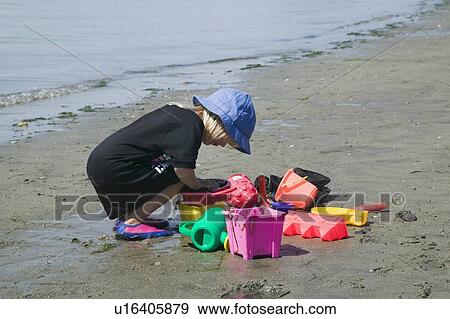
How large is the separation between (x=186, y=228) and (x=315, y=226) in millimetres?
809

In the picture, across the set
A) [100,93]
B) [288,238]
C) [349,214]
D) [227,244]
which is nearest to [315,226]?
[288,238]

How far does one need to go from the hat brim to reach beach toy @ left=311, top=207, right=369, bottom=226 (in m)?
0.67

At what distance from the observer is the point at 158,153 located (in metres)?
5.15

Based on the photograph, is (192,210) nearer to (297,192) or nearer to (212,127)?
(212,127)

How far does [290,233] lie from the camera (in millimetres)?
5133

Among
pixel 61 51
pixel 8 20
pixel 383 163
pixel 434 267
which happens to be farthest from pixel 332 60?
pixel 434 267

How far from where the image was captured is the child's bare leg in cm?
520

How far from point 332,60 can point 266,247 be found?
32.3 ft

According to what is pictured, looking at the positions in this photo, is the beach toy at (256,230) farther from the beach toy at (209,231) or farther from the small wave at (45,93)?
the small wave at (45,93)

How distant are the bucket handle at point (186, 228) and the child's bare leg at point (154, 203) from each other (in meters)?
0.21

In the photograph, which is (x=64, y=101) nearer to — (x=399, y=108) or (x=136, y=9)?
(x=399, y=108)

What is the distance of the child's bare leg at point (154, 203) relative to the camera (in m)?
5.20

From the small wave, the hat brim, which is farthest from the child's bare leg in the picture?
→ the small wave
